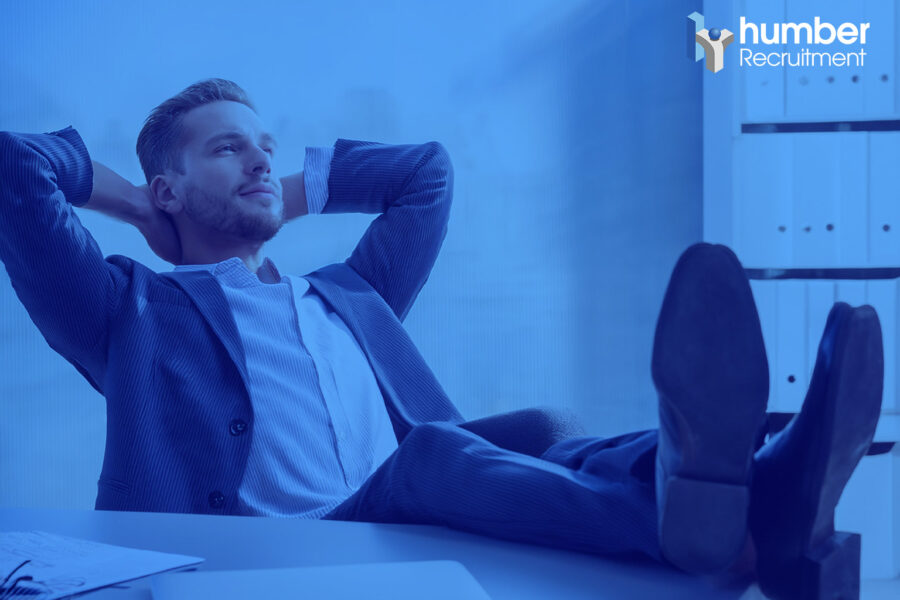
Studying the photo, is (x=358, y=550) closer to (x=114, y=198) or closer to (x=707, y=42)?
(x=114, y=198)

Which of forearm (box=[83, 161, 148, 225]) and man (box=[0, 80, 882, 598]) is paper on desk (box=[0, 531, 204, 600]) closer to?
man (box=[0, 80, 882, 598])

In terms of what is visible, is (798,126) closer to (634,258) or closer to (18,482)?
(634,258)

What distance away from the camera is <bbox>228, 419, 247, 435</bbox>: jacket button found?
1242mm

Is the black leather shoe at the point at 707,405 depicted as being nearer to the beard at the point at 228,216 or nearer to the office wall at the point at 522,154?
the beard at the point at 228,216

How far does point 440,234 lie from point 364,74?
866 millimetres

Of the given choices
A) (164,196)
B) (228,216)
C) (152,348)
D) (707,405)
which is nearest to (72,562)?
(707,405)

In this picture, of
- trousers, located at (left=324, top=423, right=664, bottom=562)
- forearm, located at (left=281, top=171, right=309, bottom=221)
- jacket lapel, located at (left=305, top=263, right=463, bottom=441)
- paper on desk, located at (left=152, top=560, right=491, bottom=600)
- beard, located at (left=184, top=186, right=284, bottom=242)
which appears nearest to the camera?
paper on desk, located at (left=152, top=560, right=491, bottom=600)

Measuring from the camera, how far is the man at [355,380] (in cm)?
66

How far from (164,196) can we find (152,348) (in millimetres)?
414

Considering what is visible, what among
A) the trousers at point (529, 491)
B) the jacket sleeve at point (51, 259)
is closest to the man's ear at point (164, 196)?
the jacket sleeve at point (51, 259)

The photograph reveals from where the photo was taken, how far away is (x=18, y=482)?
2332mm

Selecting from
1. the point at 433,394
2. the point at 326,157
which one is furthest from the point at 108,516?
the point at 326,157

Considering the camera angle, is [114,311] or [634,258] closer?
[114,311]

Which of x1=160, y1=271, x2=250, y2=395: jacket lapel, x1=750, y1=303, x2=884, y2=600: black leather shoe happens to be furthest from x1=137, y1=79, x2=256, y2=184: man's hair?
x1=750, y1=303, x2=884, y2=600: black leather shoe
